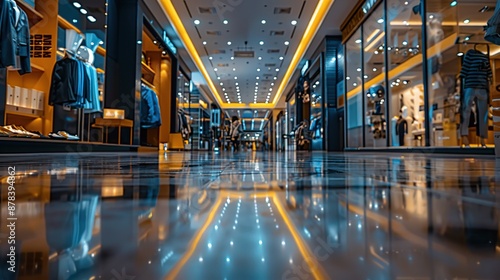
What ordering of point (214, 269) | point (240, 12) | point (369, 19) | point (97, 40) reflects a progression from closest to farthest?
point (214, 269) < point (97, 40) < point (369, 19) < point (240, 12)

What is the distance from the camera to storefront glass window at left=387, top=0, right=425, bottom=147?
247 inches

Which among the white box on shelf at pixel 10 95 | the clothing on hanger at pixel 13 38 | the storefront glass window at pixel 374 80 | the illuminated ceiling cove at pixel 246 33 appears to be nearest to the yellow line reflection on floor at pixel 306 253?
the clothing on hanger at pixel 13 38

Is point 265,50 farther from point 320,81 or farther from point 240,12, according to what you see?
point 240,12

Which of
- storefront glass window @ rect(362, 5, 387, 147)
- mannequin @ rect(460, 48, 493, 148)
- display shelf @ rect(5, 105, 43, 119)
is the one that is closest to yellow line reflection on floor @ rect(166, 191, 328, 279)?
display shelf @ rect(5, 105, 43, 119)

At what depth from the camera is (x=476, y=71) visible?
5660 millimetres

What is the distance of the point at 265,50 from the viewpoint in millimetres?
11602

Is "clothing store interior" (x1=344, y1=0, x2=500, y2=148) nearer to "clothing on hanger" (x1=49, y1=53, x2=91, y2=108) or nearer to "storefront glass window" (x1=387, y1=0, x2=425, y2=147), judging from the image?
"storefront glass window" (x1=387, y1=0, x2=425, y2=147)

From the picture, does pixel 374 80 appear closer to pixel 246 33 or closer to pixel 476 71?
pixel 476 71

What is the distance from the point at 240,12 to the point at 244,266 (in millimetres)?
8840

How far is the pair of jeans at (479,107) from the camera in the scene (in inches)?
224

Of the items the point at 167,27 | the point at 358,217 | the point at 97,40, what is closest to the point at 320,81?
the point at 167,27

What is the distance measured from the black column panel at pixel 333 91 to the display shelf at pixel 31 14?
755 cm

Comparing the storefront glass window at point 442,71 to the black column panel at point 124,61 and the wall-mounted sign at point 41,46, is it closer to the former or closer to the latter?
the black column panel at point 124,61

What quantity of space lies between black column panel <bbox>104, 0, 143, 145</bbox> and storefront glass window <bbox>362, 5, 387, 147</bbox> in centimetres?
522
